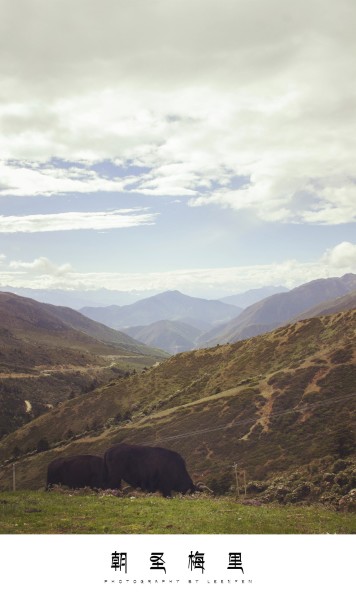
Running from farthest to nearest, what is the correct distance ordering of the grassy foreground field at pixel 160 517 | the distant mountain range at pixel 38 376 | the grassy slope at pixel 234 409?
the distant mountain range at pixel 38 376 < the grassy slope at pixel 234 409 < the grassy foreground field at pixel 160 517

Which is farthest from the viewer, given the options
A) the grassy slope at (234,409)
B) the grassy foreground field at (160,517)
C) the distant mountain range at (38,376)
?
the distant mountain range at (38,376)

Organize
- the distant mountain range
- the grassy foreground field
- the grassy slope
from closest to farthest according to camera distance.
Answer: the grassy foreground field
the grassy slope
the distant mountain range

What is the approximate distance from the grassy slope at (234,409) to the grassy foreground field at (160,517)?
345 inches

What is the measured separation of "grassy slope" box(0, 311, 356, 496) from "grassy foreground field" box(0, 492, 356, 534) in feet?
28.7

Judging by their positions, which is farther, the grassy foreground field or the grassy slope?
the grassy slope

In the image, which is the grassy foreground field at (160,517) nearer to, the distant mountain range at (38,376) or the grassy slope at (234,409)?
the grassy slope at (234,409)

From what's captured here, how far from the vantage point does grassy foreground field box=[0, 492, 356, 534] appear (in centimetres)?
2009

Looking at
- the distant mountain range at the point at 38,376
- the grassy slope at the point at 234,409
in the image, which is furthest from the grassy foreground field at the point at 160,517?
the distant mountain range at the point at 38,376

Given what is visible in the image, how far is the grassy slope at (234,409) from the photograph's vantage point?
121 ft

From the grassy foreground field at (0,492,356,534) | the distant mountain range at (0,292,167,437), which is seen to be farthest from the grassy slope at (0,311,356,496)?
the distant mountain range at (0,292,167,437)

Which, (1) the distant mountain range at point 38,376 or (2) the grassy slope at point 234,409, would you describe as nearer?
(2) the grassy slope at point 234,409

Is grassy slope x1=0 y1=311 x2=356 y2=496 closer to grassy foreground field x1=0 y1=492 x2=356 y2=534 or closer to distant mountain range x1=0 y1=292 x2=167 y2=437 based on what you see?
grassy foreground field x1=0 y1=492 x2=356 y2=534

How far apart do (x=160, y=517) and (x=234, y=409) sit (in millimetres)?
25236
